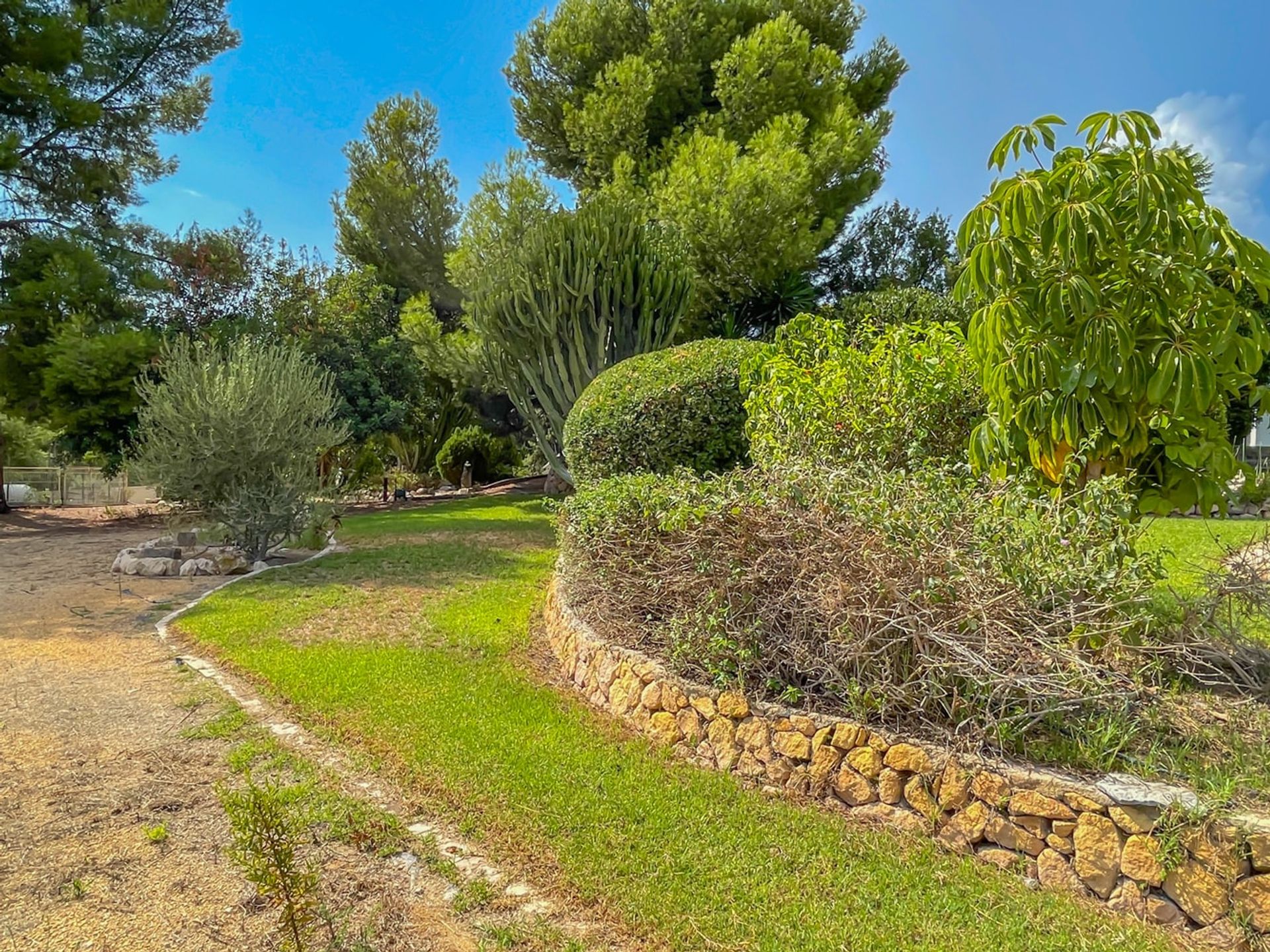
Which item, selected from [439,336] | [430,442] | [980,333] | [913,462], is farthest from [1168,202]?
[430,442]

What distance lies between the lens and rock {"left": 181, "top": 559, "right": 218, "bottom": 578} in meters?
9.14

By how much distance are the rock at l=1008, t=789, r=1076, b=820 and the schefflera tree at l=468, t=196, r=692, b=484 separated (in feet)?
31.8

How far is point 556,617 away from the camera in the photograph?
221 inches

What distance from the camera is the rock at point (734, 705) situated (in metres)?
3.40

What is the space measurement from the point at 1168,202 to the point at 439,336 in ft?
55.8

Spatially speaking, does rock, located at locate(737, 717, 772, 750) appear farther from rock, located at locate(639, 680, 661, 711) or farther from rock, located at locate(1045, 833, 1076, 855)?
rock, located at locate(1045, 833, 1076, 855)

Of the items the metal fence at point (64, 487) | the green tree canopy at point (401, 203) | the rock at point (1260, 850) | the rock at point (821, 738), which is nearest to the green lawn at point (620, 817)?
the rock at point (821, 738)

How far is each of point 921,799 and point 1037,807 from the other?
1.41 ft

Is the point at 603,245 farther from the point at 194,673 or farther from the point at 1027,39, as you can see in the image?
the point at 194,673

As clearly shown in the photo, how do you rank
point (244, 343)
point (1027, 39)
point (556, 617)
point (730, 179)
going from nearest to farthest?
point (556, 617) < point (1027, 39) < point (244, 343) < point (730, 179)

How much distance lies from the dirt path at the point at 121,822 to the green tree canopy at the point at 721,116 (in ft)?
39.4

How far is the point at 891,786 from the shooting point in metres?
2.91

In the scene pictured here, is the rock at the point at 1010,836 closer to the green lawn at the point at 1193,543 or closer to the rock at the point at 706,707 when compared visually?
the rock at the point at 706,707

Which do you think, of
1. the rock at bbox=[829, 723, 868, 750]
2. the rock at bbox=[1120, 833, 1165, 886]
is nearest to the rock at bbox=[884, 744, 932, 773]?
the rock at bbox=[829, 723, 868, 750]
